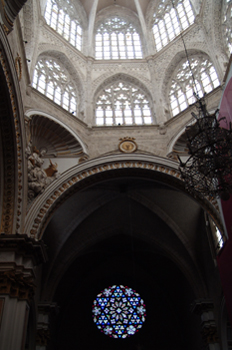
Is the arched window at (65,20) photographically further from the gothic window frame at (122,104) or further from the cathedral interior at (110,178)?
the gothic window frame at (122,104)

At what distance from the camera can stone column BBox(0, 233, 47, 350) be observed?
346 inches

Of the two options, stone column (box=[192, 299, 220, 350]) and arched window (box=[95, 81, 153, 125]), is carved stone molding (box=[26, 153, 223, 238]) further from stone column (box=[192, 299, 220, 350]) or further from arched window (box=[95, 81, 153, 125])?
stone column (box=[192, 299, 220, 350])

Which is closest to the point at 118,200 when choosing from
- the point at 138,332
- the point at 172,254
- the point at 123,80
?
the point at 172,254

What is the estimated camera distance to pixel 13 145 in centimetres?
1071

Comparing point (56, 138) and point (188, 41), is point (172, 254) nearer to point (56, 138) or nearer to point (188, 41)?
point (56, 138)

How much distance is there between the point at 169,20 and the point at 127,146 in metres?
8.83

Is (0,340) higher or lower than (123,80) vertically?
lower

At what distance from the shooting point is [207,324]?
13664 mm

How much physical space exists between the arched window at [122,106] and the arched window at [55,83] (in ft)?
4.23

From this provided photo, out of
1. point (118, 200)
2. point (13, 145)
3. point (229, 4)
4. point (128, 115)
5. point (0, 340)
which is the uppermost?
point (229, 4)

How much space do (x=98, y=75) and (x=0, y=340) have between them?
1251 centimetres

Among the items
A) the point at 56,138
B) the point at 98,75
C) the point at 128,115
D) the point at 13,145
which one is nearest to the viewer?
the point at 13,145

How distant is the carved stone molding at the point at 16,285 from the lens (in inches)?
365

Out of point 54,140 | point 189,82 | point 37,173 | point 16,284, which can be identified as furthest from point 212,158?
point 189,82
